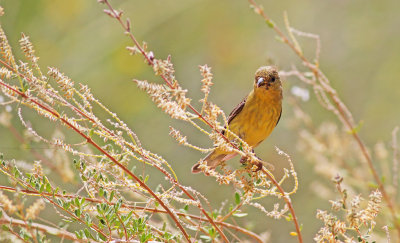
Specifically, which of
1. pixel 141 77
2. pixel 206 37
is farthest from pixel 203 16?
pixel 141 77

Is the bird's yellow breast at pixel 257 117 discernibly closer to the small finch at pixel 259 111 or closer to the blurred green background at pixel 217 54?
the small finch at pixel 259 111

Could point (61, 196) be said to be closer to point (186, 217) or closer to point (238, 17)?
point (186, 217)

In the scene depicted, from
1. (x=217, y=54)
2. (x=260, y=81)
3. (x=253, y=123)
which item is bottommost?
(x=253, y=123)

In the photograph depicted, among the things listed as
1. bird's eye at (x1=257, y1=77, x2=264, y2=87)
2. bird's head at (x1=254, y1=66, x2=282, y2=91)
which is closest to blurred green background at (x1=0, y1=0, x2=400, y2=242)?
bird's head at (x1=254, y1=66, x2=282, y2=91)

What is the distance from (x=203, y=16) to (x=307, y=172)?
7.32 feet

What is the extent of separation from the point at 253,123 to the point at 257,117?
0.16 ft

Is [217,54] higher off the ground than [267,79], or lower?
higher

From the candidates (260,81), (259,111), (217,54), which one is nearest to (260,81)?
(260,81)

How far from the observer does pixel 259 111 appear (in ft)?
12.8

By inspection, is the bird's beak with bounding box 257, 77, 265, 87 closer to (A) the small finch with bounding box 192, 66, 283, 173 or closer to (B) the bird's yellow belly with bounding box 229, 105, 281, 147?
(A) the small finch with bounding box 192, 66, 283, 173

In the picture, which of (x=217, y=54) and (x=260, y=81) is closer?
(x=260, y=81)

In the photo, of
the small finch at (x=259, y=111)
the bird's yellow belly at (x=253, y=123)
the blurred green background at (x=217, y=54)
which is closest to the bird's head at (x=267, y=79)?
the small finch at (x=259, y=111)

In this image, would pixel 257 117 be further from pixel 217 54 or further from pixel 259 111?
pixel 217 54

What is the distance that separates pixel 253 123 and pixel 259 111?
0.31 ft
